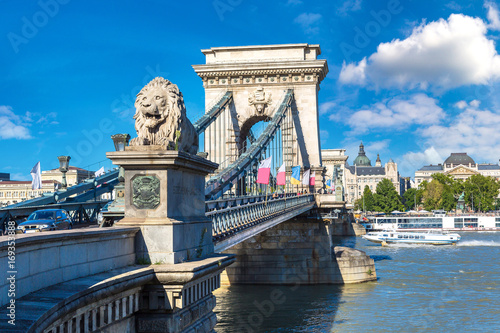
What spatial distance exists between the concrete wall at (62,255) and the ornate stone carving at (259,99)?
1520 inches

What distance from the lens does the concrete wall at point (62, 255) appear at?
5156 millimetres

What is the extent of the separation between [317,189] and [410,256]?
42.4 feet

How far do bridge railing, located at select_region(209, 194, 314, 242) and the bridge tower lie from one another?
17820 mm

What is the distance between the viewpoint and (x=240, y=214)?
17.5m

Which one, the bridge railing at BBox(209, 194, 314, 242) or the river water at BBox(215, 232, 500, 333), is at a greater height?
the bridge railing at BBox(209, 194, 314, 242)

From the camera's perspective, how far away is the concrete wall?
516 centimetres

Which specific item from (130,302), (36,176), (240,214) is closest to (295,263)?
(36,176)

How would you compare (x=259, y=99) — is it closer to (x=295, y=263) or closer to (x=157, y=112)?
(x=295, y=263)

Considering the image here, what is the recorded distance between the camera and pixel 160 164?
779 centimetres

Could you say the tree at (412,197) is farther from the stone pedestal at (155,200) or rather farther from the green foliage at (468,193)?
the stone pedestal at (155,200)

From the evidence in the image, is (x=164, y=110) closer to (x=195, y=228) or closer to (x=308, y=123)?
(x=195, y=228)

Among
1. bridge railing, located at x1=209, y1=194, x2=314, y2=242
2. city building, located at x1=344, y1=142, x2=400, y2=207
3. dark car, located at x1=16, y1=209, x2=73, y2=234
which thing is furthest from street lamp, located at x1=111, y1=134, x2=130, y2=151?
city building, located at x1=344, y1=142, x2=400, y2=207

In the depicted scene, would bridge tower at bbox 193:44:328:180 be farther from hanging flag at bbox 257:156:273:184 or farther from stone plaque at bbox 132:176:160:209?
stone plaque at bbox 132:176:160:209

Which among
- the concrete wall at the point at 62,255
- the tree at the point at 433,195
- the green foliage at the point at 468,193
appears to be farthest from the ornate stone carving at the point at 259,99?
the tree at the point at 433,195
